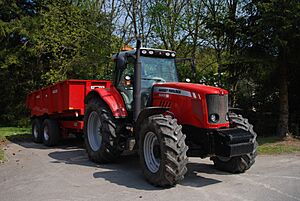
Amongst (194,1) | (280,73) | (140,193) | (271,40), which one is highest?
(194,1)

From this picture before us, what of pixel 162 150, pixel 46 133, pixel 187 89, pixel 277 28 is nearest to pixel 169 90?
pixel 187 89

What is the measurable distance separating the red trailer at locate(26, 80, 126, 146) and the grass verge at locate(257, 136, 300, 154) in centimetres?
509

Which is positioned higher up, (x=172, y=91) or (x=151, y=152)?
(x=172, y=91)

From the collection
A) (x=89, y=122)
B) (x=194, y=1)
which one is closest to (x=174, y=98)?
(x=89, y=122)

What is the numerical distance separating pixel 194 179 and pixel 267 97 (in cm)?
854

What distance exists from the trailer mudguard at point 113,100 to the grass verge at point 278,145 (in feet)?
14.4

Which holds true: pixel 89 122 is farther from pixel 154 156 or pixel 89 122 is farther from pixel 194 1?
pixel 194 1

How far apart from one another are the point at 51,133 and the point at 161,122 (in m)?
6.01

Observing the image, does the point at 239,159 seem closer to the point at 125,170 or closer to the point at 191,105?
the point at 191,105

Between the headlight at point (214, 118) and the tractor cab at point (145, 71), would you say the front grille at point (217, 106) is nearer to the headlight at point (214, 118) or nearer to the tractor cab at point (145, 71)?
the headlight at point (214, 118)

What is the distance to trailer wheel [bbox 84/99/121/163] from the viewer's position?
24.0 feet

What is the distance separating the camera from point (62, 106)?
33.5ft

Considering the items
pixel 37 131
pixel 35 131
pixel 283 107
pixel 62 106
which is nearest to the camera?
pixel 62 106

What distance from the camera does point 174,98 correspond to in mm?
6602
